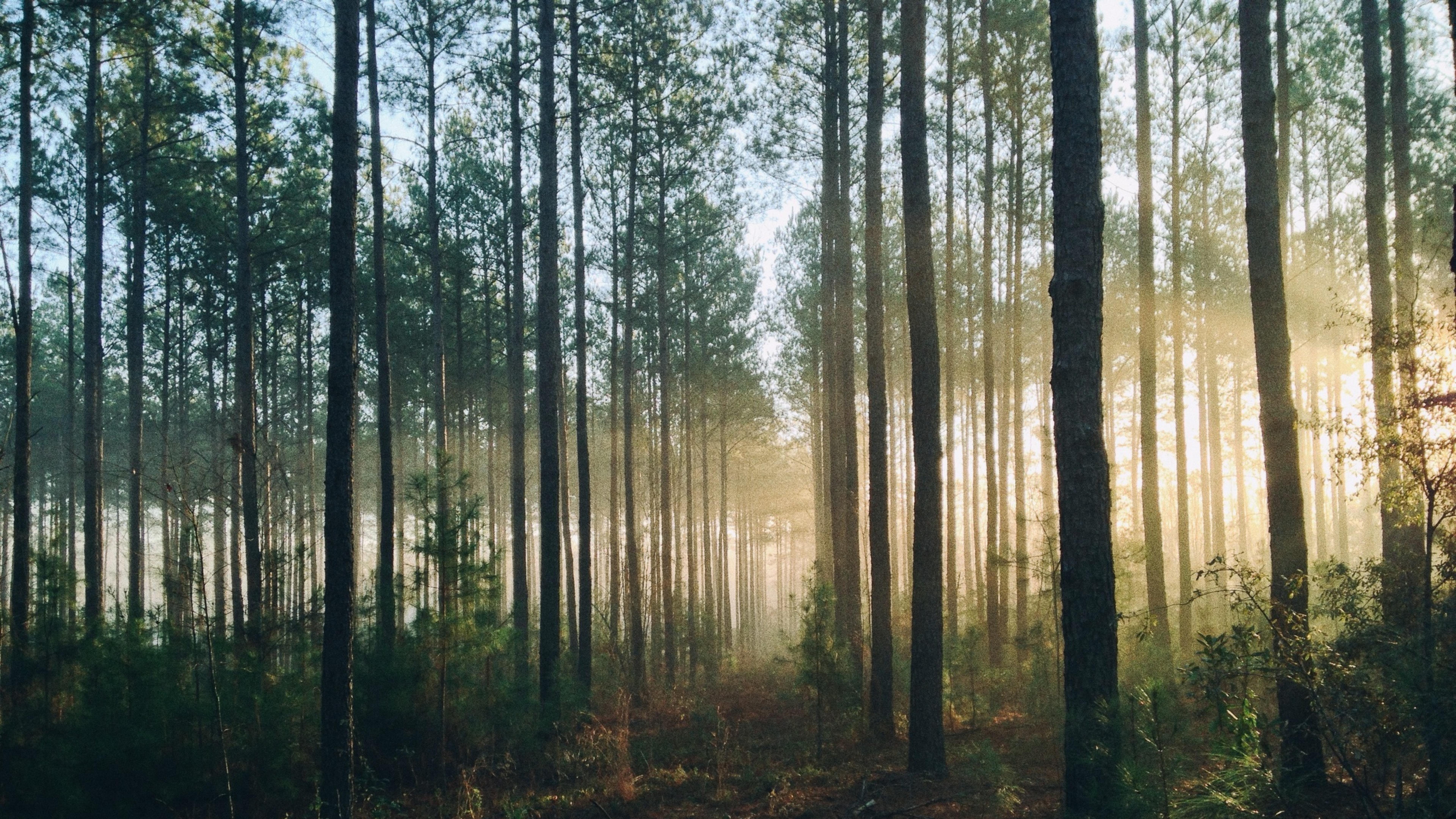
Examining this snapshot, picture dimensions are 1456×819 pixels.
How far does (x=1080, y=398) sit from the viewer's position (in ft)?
18.6

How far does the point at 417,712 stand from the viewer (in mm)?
9227

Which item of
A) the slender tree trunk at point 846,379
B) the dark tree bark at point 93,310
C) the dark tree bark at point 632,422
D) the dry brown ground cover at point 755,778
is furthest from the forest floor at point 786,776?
the dark tree bark at point 93,310

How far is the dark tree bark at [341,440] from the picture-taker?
6.60 metres

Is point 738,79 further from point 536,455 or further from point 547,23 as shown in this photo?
point 536,455

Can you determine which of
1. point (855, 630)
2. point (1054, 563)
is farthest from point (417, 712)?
point (1054, 563)

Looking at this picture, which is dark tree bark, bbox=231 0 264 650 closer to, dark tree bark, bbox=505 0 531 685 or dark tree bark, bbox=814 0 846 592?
dark tree bark, bbox=505 0 531 685

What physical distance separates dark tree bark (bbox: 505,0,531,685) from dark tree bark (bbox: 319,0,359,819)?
232 inches

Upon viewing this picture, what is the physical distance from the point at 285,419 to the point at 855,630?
2242 cm

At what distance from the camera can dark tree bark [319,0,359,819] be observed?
660cm

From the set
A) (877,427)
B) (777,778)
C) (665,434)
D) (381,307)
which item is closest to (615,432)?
(665,434)

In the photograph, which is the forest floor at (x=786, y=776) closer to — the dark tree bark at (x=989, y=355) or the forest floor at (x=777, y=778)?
the forest floor at (x=777, y=778)

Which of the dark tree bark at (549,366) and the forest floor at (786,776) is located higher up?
the dark tree bark at (549,366)

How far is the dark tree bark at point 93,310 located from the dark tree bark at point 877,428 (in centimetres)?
1126

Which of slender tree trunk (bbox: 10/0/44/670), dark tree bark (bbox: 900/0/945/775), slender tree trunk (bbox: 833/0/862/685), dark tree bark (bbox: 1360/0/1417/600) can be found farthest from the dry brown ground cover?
slender tree trunk (bbox: 10/0/44/670)
